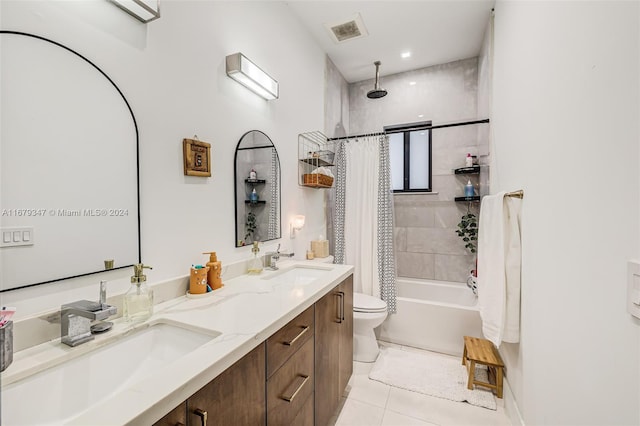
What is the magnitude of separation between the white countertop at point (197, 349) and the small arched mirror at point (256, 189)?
40cm

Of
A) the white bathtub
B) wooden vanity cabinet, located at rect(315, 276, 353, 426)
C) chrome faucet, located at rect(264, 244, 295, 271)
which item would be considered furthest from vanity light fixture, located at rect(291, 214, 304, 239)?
the white bathtub

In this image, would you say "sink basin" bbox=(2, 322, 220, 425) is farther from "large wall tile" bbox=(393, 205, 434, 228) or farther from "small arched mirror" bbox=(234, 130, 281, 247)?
"large wall tile" bbox=(393, 205, 434, 228)

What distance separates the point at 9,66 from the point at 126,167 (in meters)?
0.40

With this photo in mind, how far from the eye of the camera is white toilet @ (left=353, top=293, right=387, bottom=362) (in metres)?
2.27

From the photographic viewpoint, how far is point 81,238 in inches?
37.7

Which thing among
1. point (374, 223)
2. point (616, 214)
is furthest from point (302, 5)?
point (616, 214)

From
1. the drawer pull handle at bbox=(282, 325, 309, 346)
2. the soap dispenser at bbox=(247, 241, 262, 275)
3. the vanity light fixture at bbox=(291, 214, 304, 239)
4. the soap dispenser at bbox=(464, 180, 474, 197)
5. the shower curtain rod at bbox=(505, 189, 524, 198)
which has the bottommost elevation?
the drawer pull handle at bbox=(282, 325, 309, 346)

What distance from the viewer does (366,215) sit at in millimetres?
2656

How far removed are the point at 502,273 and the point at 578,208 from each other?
2.59 feet

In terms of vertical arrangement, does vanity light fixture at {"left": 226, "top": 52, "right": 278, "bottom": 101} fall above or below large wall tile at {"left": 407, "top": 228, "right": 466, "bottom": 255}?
above

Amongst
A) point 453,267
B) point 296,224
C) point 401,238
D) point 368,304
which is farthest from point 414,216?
point 296,224

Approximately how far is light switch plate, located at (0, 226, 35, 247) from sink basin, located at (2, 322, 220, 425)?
0.37m

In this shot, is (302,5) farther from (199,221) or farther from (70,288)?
(70,288)

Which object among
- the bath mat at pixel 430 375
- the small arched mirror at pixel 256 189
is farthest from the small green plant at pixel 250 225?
the bath mat at pixel 430 375
